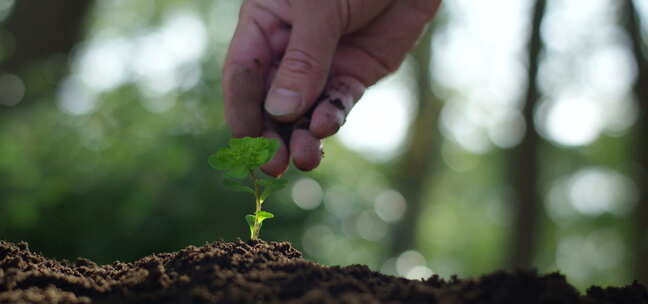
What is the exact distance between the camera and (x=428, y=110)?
49.2ft

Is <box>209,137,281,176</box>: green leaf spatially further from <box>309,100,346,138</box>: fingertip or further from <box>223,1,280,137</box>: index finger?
<box>223,1,280,137</box>: index finger

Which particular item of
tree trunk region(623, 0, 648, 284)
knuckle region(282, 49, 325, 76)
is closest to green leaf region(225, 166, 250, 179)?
knuckle region(282, 49, 325, 76)

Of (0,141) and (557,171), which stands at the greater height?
(557,171)

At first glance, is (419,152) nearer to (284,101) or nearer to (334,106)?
(334,106)

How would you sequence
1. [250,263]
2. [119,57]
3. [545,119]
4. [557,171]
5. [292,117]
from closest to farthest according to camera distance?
[250,263], [292,117], [545,119], [119,57], [557,171]

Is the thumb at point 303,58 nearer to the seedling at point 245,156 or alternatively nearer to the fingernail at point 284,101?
the fingernail at point 284,101

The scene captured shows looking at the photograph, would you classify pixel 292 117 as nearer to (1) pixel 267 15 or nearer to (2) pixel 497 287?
(1) pixel 267 15

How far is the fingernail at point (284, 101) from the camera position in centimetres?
237

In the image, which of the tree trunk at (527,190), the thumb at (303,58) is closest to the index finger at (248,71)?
the thumb at (303,58)

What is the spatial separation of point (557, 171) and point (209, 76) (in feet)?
63.0

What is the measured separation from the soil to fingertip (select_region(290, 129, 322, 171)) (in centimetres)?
65

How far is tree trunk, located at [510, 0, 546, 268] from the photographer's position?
9.81m

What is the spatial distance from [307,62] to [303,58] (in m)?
0.03

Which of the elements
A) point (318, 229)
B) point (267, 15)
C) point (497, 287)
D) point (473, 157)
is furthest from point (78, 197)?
point (473, 157)
